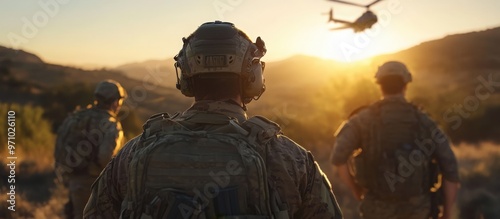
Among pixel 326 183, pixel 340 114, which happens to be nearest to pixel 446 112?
pixel 340 114

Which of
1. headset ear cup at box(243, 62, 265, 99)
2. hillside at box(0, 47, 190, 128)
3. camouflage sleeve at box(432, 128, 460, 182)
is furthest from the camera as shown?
hillside at box(0, 47, 190, 128)

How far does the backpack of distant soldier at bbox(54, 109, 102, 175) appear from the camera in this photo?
718 cm

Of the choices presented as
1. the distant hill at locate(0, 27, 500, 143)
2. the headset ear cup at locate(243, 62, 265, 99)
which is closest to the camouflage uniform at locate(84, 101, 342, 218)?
the headset ear cup at locate(243, 62, 265, 99)

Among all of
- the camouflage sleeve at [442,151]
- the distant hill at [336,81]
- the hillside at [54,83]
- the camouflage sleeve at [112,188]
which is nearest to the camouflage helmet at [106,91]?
the camouflage sleeve at [442,151]

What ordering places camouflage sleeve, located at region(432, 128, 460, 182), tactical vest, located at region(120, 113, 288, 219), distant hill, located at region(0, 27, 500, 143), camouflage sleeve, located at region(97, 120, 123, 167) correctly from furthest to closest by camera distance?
1. distant hill, located at region(0, 27, 500, 143)
2. camouflage sleeve, located at region(97, 120, 123, 167)
3. camouflage sleeve, located at region(432, 128, 460, 182)
4. tactical vest, located at region(120, 113, 288, 219)

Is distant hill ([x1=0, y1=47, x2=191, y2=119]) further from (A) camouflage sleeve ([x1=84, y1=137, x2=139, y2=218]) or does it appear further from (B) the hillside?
(A) camouflage sleeve ([x1=84, y1=137, x2=139, y2=218])

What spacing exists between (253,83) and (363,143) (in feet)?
10.8

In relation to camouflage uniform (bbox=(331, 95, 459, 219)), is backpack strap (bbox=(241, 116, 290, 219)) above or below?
above

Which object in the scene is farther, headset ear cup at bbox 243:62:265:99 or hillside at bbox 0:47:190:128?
hillside at bbox 0:47:190:128

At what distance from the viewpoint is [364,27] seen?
29.1m

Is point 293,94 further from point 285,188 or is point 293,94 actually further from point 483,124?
point 285,188

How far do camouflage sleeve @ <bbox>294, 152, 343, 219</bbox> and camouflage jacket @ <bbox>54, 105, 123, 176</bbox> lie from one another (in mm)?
4818

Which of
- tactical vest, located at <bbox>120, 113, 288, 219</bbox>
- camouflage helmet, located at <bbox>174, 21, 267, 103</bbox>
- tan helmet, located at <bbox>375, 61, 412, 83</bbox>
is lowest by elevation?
tactical vest, located at <bbox>120, 113, 288, 219</bbox>

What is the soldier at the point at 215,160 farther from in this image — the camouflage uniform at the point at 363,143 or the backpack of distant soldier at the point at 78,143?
the backpack of distant soldier at the point at 78,143
